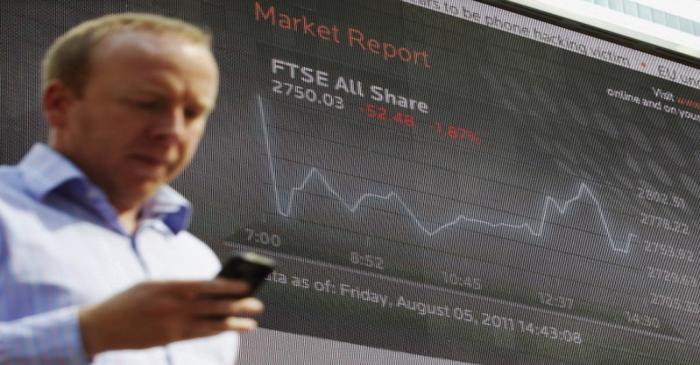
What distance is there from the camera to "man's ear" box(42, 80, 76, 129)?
75 cm

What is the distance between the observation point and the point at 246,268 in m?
0.64

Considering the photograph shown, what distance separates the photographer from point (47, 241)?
72 centimetres

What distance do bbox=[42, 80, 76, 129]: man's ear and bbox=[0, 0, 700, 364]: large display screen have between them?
1.46m

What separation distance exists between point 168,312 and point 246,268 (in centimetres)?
5

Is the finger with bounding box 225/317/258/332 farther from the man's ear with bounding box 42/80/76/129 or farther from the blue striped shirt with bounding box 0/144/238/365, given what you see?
the man's ear with bounding box 42/80/76/129

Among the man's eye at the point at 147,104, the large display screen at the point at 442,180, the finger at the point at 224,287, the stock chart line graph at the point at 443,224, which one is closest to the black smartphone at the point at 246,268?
the finger at the point at 224,287

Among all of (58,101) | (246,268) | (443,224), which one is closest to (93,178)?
(58,101)

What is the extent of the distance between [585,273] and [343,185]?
2.22 ft

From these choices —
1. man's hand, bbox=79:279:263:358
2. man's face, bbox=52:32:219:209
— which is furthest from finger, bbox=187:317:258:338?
man's face, bbox=52:32:219:209

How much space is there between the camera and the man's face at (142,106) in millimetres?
Answer: 712

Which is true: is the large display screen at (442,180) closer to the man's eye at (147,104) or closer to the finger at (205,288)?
the man's eye at (147,104)

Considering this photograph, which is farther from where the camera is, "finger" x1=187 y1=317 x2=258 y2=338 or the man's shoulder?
the man's shoulder

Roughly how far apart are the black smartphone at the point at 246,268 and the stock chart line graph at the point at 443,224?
Answer: 1776 mm

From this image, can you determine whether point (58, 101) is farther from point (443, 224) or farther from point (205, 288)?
point (443, 224)
